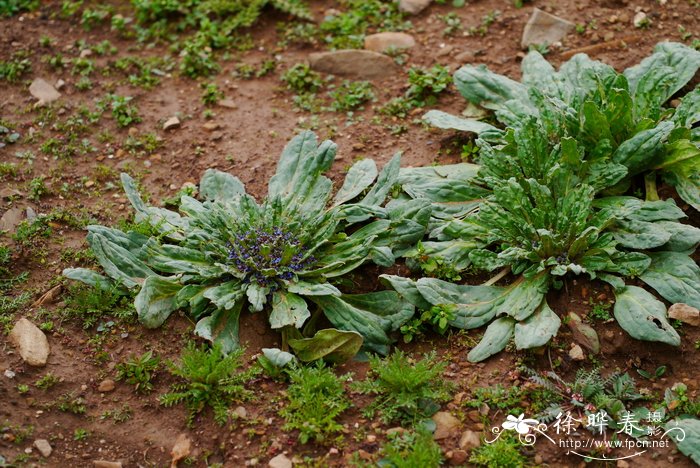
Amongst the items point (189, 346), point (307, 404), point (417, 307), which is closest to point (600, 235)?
point (417, 307)

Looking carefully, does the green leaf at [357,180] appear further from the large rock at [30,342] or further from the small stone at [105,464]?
the small stone at [105,464]

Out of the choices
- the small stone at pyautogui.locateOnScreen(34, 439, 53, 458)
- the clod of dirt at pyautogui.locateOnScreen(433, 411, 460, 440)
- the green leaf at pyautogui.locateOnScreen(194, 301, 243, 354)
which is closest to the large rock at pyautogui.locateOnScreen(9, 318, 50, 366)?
the small stone at pyautogui.locateOnScreen(34, 439, 53, 458)

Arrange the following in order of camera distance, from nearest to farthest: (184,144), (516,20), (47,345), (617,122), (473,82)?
(47,345), (617,122), (473,82), (184,144), (516,20)

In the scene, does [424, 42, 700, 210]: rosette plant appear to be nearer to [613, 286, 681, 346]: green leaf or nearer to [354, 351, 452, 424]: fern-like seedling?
[613, 286, 681, 346]: green leaf

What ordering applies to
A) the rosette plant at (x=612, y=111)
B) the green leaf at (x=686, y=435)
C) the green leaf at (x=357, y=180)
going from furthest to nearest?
the green leaf at (x=357, y=180) → the rosette plant at (x=612, y=111) → the green leaf at (x=686, y=435)

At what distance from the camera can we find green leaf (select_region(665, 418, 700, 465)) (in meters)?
3.38

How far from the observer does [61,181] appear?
16.8 ft

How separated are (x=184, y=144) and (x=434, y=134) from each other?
1.85m

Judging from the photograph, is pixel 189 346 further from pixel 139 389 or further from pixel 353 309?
pixel 353 309

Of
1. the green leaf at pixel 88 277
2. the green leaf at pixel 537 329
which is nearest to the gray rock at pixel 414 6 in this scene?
the green leaf at pixel 537 329

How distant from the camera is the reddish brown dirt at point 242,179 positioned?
11.9 feet

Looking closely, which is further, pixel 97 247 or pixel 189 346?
pixel 97 247

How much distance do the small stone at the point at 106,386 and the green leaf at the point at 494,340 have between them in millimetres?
1904

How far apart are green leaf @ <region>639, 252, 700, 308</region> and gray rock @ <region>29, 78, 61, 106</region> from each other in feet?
14.9
